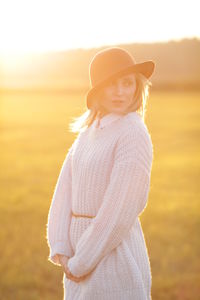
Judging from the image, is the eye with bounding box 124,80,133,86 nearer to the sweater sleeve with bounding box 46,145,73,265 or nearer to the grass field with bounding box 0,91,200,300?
the sweater sleeve with bounding box 46,145,73,265

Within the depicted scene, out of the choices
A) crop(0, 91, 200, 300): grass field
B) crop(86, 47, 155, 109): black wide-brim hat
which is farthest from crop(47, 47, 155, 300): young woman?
crop(0, 91, 200, 300): grass field

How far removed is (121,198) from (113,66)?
0.56 metres

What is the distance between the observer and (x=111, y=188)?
2.36 metres

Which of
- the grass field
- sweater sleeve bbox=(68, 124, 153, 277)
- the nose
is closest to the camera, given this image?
sweater sleeve bbox=(68, 124, 153, 277)

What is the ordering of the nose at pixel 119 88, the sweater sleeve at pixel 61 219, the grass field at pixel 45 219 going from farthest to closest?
1. the grass field at pixel 45 219
2. the sweater sleeve at pixel 61 219
3. the nose at pixel 119 88

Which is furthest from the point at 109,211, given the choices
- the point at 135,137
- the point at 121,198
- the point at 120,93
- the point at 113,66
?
the point at 113,66

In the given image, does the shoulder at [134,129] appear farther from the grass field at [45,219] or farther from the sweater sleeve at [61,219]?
the grass field at [45,219]

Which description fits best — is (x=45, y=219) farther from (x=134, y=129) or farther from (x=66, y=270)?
(x=134, y=129)

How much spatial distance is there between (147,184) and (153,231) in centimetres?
577

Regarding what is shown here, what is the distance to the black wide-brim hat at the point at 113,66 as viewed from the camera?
7.97 feet

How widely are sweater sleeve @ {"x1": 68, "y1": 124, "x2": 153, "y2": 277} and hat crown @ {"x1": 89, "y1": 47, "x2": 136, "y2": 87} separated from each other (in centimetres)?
26

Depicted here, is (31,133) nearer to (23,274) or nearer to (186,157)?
(186,157)

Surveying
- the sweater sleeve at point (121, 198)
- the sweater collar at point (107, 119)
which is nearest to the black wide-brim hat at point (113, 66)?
the sweater collar at point (107, 119)

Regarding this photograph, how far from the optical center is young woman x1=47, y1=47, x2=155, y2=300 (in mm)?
2357
